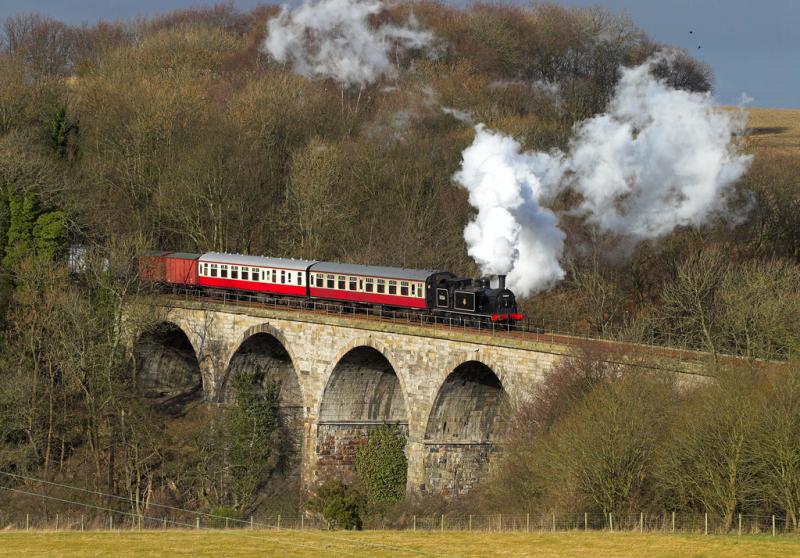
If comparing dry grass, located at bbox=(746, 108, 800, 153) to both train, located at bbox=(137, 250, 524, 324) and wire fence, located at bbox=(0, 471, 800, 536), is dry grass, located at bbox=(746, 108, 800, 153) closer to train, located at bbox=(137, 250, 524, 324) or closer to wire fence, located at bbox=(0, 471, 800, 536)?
train, located at bbox=(137, 250, 524, 324)

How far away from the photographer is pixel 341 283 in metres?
60.9

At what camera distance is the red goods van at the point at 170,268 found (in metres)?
69.4

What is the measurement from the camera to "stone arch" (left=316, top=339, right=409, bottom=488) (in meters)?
59.9

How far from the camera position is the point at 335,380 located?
60.2 m

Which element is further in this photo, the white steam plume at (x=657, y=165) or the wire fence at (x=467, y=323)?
the white steam plume at (x=657, y=165)

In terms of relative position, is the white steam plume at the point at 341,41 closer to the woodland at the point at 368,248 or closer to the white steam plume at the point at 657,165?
the woodland at the point at 368,248

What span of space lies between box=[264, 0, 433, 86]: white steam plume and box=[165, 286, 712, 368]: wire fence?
46.2 m

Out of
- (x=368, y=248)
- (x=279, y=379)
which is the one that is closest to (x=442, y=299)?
(x=279, y=379)

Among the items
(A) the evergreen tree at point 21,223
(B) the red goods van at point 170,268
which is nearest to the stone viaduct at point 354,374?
(B) the red goods van at point 170,268

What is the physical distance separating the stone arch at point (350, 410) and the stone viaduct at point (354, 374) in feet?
0.15

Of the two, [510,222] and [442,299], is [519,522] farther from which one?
[510,222]

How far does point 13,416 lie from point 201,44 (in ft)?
225

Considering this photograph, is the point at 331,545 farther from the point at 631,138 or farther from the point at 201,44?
the point at 201,44

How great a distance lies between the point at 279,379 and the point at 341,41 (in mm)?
57266
